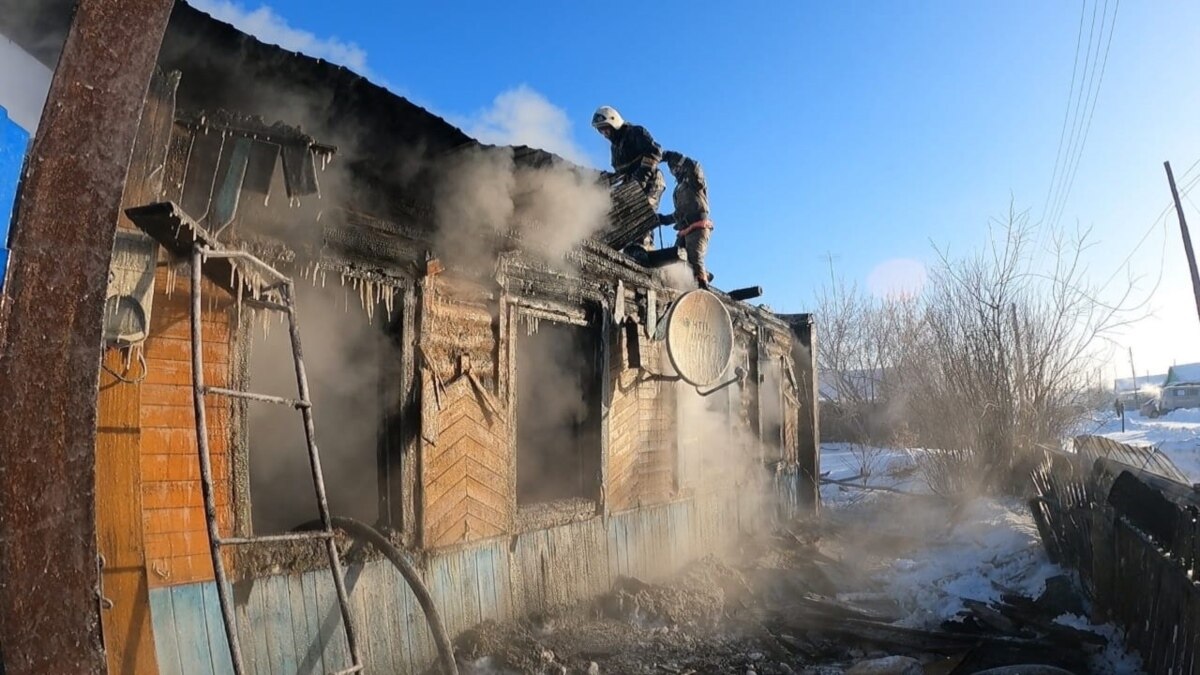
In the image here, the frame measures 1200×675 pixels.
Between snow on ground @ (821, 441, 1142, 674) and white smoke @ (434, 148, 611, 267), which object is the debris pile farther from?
white smoke @ (434, 148, 611, 267)

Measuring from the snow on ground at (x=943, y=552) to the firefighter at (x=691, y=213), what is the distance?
5.27 metres

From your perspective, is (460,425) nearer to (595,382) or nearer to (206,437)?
(595,382)

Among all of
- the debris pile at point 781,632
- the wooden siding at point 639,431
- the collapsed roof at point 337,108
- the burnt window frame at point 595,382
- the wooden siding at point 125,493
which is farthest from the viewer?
the wooden siding at point 639,431

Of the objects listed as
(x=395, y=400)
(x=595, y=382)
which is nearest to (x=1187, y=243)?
(x=595, y=382)

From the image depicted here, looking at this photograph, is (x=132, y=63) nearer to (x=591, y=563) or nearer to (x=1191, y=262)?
(x=591, y=563)

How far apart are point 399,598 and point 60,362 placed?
11.4 feet

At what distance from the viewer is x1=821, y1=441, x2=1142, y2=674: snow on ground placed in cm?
900

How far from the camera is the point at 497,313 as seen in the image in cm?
622

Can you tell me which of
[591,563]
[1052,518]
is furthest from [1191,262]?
[591,563]

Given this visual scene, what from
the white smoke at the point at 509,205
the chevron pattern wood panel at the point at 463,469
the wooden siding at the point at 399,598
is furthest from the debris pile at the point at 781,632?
the white smoke at the point at 509,205

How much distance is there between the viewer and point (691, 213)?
32.5 ft

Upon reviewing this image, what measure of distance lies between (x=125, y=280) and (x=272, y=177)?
106 cm

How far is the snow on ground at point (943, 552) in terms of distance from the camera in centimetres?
900

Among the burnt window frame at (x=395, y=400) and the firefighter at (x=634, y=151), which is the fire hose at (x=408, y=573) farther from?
the firefighter at (x=634, y=151)
